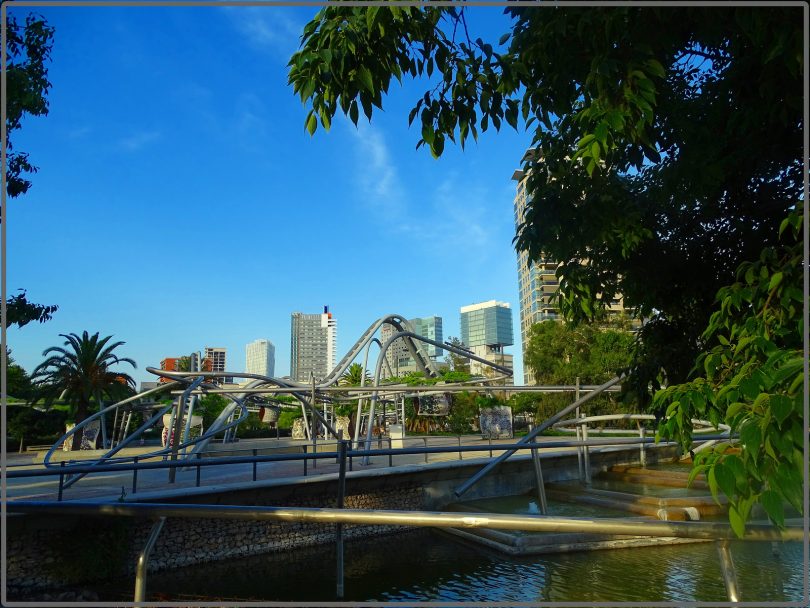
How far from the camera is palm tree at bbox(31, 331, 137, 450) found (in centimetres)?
3173

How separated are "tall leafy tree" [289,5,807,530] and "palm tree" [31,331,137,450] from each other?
32.2 meters

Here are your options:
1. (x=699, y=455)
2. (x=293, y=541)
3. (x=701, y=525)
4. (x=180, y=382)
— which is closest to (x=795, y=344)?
(x=699, y=455)

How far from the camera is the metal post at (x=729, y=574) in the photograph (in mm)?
1926

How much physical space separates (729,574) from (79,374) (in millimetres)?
35032

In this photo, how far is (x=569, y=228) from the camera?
4.37 m

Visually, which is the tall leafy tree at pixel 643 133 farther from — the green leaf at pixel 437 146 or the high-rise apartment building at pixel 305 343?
the high-rise apartment building at pixel 305 343

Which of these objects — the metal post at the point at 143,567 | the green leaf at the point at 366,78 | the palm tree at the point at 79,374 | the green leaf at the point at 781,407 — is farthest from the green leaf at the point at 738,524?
the palm tree at the point at 79,374

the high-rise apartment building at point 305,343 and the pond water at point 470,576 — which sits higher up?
the high-rise apartment building at point 305,343

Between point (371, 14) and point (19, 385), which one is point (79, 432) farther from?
point (371, 14)

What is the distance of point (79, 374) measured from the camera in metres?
32.0

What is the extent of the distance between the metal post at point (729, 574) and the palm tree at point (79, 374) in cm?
3395

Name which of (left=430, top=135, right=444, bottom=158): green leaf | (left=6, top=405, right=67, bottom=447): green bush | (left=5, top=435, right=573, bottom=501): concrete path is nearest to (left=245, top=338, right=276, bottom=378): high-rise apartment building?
(left=6, top=405, right=67, bottom=447): green bush

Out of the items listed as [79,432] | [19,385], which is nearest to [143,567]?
[79,432]

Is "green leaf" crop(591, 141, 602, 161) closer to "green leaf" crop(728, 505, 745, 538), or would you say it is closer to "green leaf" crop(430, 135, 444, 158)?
"green leaf" crop(430, 135, 444, 158)
